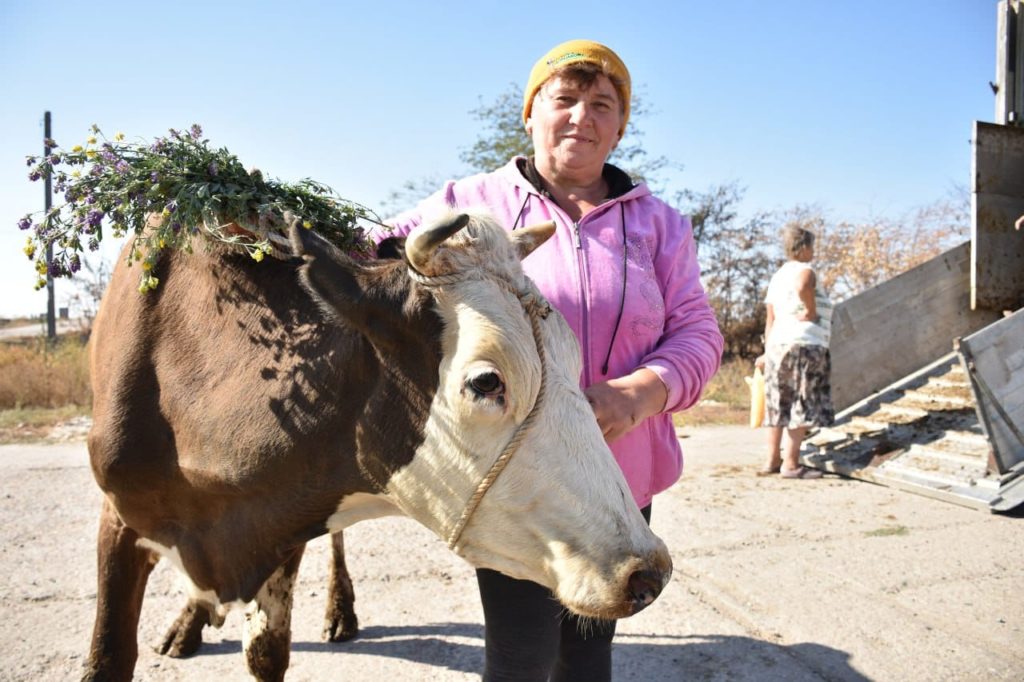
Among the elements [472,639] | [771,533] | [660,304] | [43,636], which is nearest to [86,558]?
[43,636]

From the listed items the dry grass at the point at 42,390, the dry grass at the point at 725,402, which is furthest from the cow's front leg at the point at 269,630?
the dry grass at the point at 42,390

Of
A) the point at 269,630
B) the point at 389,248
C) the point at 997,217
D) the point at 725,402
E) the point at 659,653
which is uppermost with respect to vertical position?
the point at 997,217

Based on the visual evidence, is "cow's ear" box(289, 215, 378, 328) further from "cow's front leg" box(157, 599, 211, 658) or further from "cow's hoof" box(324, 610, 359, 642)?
"cow's hoof" box(324, 610, 359, 642)

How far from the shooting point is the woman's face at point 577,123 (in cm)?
224

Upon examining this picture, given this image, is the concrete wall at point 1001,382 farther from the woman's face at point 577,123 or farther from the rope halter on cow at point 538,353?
the rope halter on cow at point 538,353

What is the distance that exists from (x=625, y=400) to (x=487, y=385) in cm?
45

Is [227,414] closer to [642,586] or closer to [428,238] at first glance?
[428,238]

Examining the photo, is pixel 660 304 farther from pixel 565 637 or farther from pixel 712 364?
pixel 565 637

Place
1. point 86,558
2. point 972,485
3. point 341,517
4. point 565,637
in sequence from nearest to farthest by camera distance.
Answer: point 341,517, point 565,637, point 86,558, point 972,485

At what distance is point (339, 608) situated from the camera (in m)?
3.40

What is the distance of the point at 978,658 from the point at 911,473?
301 cm

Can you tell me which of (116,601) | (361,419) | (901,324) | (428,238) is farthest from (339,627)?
(901,324)

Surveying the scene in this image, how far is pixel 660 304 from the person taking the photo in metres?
2.23

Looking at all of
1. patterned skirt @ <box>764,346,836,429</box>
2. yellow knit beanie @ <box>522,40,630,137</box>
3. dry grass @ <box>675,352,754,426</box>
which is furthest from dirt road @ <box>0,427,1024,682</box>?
dry grass @ <box>675,352,754,426</box>
